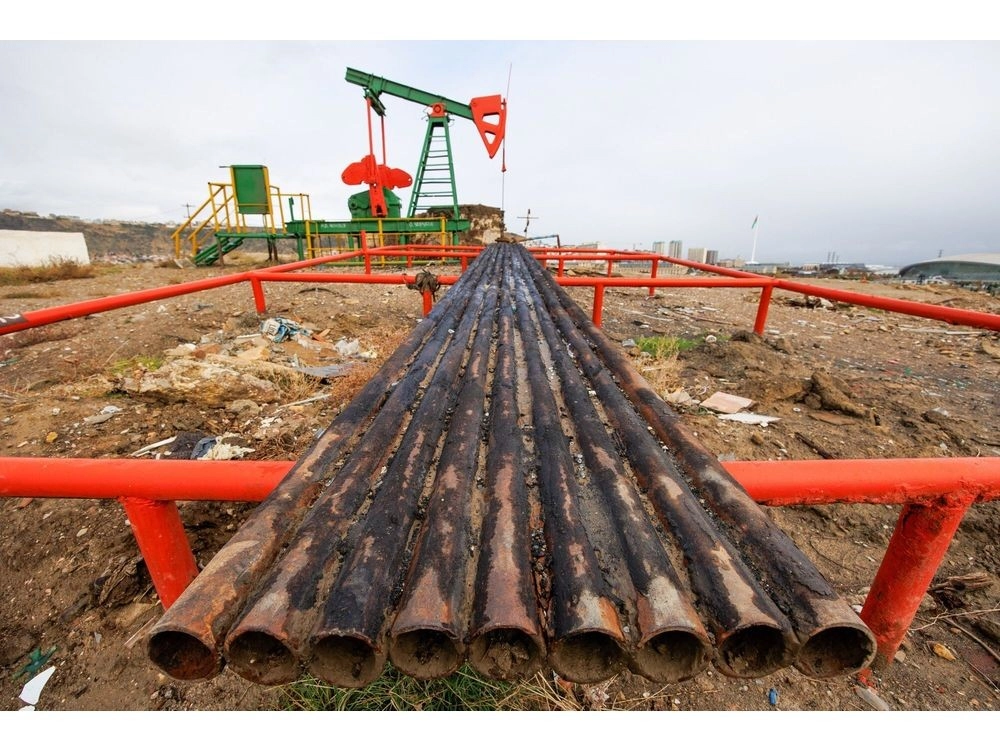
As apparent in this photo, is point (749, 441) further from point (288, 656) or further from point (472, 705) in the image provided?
point (288, 656)

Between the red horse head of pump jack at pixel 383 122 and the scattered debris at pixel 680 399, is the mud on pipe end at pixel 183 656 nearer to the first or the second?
the scattered debris at pixel 680 399

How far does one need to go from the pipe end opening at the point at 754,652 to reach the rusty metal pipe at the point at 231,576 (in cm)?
83

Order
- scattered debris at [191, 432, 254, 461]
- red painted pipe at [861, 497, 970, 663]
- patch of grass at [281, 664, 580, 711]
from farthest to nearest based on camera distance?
scattered debris at [191, 432, 254, 461] < patch of grass at [281, 664, 580, 711] < red painted pipe at [861, 497, 970, 663]

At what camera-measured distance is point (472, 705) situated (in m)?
1.37

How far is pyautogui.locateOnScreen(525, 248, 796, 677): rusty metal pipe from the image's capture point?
2.20 feet

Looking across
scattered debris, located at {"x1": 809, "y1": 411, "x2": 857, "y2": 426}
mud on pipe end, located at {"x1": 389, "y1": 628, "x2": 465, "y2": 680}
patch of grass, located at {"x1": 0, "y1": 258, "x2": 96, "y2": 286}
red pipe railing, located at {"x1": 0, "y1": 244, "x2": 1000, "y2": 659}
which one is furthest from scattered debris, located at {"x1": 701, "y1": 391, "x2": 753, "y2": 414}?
patch of grass, located at {"x1": 0, "y1": 258, "x2": 96, "y2": 286}

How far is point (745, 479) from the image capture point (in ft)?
3.30

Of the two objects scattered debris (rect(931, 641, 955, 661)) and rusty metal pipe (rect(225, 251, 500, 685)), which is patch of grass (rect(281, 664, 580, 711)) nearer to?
rusty metal pipe (rect(225, 251, 500, 685))

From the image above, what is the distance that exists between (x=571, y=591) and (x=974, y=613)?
2.10 meters

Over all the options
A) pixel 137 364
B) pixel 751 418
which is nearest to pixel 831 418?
pixel 751 418

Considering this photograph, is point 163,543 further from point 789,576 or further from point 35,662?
point 789,576

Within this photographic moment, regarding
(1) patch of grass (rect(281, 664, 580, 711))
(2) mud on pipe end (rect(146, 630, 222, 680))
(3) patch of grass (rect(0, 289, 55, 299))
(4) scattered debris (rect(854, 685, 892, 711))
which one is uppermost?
(2) mud on pipe end (rect(146, 630, 222, 680))

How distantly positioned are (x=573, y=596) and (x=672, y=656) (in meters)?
0.20

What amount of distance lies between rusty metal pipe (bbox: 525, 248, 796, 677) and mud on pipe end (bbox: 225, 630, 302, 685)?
0.70 m
